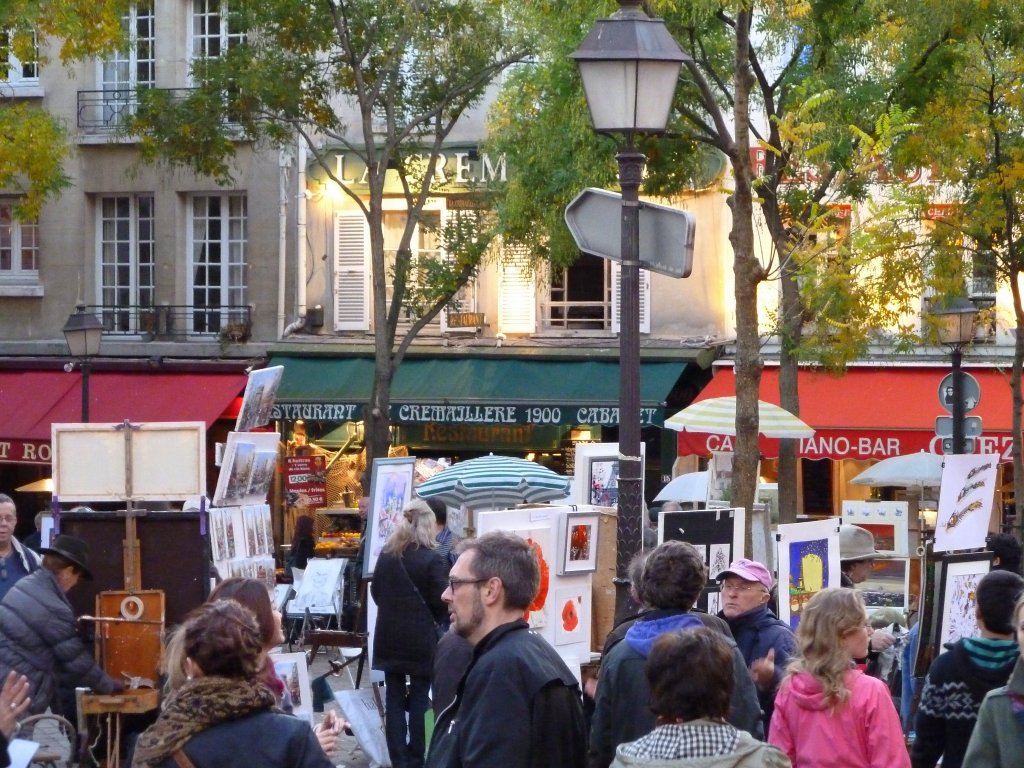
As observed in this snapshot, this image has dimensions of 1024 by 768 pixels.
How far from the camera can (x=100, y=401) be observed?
23641 mm

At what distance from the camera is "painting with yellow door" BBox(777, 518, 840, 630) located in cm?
898

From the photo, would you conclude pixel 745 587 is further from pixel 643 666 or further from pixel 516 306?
pixel 516 306

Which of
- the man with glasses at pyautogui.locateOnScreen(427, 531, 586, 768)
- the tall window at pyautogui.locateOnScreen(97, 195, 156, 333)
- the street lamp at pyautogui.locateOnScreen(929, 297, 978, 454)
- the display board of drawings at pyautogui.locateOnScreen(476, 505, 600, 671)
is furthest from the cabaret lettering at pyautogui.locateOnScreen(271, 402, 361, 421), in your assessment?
the man with glasses at pyautogui.locateOnScreen(427, 531, 586, 768)

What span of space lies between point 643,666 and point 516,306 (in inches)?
731

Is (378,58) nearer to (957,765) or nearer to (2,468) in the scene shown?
(2,468)

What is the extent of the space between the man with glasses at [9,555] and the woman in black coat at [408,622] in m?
2.08

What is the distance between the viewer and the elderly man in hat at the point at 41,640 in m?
7.64

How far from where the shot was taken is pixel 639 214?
24.8 feet

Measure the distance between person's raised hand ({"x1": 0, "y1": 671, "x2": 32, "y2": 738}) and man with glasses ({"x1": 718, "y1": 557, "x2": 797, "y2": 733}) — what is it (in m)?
2.97

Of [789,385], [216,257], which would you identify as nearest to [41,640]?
[789,385]

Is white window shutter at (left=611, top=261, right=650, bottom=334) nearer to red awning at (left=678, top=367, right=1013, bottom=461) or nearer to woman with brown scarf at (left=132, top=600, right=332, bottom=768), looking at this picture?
red awning at (left=678, top=367, right=1013, bottom=461)

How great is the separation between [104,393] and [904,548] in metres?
14.5

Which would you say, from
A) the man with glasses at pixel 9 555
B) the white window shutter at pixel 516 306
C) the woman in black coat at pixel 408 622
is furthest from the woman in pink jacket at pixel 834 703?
the white window shutter at pixel 516 306

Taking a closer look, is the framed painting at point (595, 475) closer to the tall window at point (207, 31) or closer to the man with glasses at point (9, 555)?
the man with glasses at point (9, 555)
